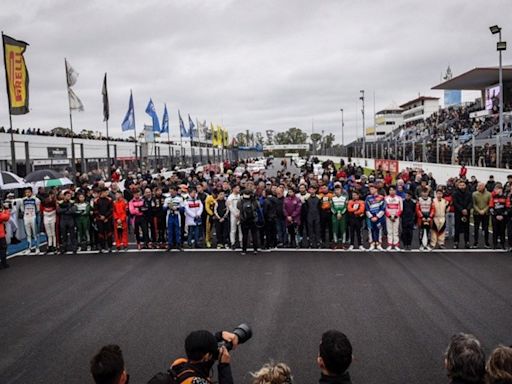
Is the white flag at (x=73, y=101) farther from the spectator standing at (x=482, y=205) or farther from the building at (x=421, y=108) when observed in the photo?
the building at (x=421, y=108)

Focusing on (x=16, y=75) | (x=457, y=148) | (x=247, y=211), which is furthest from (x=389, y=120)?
(x=247, y=211)

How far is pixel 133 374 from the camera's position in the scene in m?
4.92

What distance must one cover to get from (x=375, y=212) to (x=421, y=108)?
95348 mm

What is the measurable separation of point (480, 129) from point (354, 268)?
28.8m

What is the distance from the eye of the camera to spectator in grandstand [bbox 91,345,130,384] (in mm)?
2928

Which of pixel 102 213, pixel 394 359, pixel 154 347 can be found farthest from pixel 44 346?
pixel 102 213

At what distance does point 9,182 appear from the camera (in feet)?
43.5

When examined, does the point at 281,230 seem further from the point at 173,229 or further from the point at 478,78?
the point at 478,78

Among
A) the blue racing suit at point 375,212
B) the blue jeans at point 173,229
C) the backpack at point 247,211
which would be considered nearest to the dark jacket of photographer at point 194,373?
the backpack at point 247,211

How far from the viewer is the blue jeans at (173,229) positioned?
11.8 m

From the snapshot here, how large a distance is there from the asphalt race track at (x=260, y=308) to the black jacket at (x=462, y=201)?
1.42m

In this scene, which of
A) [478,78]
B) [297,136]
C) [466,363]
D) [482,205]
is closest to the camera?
[466,363]

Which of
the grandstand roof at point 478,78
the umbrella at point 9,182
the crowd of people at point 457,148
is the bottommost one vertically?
the umbrella at point 9,182

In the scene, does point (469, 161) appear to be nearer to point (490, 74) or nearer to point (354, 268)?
point (354, 268)
